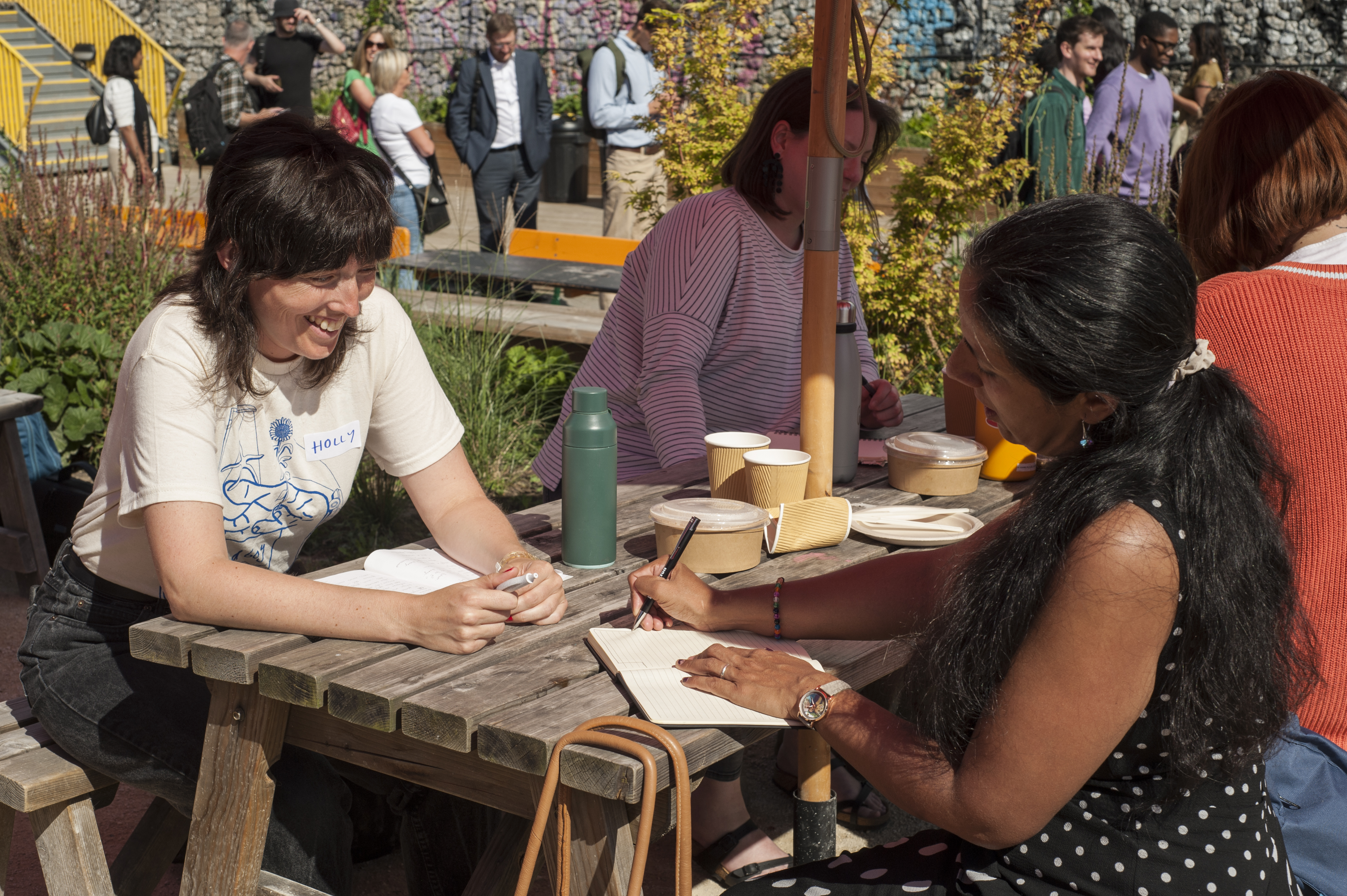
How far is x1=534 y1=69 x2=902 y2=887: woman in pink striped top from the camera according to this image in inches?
109

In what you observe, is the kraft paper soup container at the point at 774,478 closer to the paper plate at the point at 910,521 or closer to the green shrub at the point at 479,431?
the paper plate at the point at 910,521

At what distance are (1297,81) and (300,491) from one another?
6.54 ft

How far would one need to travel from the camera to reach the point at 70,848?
211 cm

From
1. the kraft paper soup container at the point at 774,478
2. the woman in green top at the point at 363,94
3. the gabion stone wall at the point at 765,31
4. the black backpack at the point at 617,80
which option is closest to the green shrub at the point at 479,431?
the kraft paper soup container at the point at 774,478

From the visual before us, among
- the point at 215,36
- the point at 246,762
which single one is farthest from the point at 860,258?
the point at 215,36

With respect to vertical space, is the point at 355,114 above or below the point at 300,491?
above

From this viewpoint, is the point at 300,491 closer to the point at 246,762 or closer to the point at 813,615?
the point at 246,762

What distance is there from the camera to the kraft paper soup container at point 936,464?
2547 mm

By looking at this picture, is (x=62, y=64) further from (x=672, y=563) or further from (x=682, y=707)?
(x=682, y=707)

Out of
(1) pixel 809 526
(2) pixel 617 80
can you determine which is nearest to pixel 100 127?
(2) pixel 617 80

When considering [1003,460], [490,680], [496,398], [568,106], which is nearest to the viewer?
[490,680]

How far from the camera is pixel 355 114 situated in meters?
7.84

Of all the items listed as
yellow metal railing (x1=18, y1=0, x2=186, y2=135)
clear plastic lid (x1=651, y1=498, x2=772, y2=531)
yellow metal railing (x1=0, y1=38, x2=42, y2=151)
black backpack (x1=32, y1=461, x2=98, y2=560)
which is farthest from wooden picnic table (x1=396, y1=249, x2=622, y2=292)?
yellow metal railing (x1=18, y1=0, x2=186, y2=135)

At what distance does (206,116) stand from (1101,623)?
856 centimetres
